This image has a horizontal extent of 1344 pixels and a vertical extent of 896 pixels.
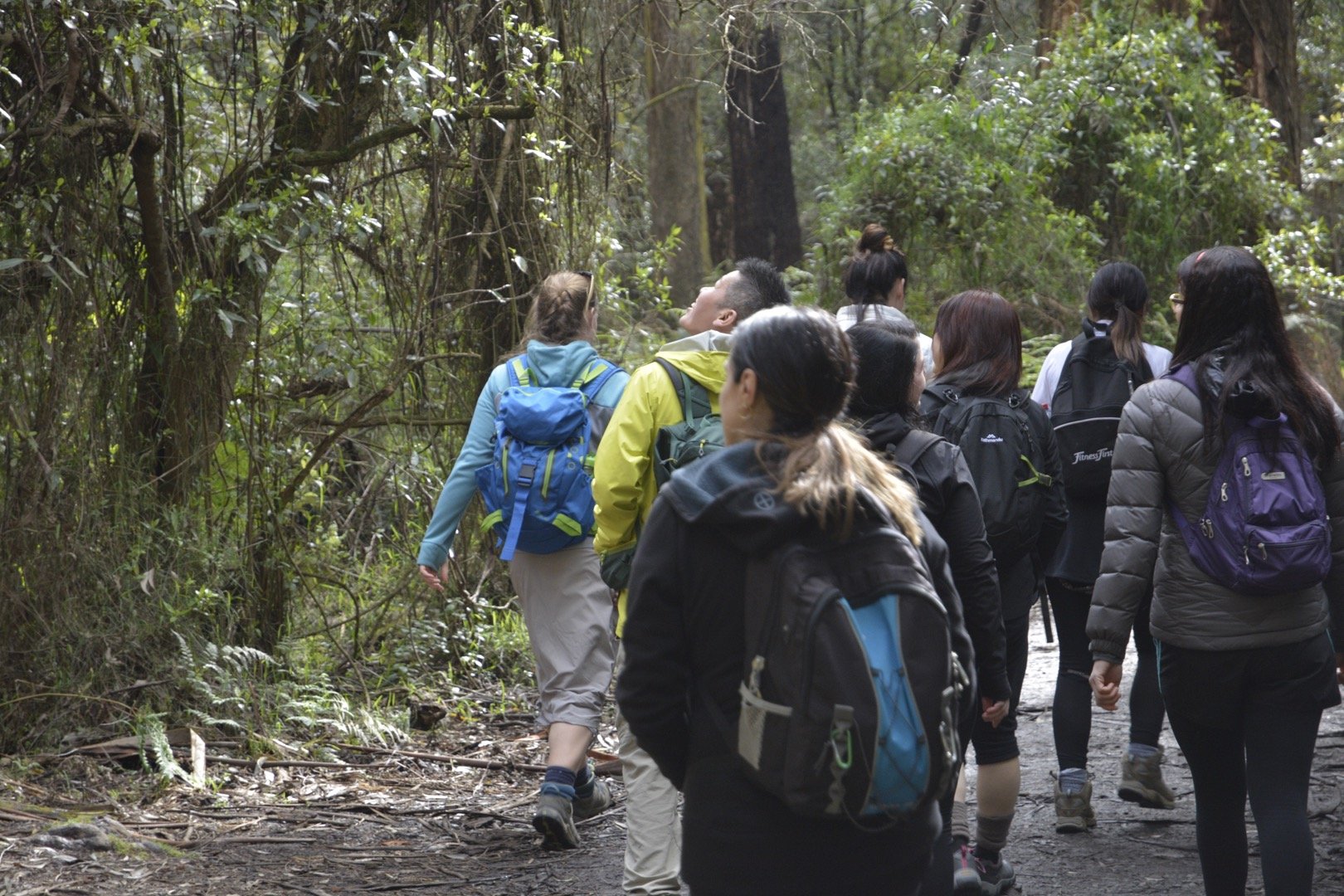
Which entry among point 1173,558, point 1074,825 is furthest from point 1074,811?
point 1173,558

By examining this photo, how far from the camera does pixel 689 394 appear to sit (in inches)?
163

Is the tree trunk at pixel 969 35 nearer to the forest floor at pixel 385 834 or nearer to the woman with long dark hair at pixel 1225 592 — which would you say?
the woman with long dark hair at pixel 1225 592

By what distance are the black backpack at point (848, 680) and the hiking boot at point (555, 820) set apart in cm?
284

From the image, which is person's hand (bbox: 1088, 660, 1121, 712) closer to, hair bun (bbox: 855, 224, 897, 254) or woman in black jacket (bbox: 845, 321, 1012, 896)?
woman in black jacket (bbox: 845, 321, 1012, 896)

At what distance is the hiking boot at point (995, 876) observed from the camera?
4.48 m

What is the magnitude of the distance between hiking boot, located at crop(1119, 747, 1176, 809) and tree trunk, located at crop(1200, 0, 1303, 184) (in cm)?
976

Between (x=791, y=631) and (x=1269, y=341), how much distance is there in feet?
6.73

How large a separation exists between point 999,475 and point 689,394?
1.05 meters

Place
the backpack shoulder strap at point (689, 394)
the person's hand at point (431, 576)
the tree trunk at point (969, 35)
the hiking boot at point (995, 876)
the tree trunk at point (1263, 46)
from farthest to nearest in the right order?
the tree trunk at point (1263, 46), the tree trunk at point (969, 35), the person's hand at point (431, 576), the hiking boot at point (995, 876), the backpack shoulder strap at point (689, 394)

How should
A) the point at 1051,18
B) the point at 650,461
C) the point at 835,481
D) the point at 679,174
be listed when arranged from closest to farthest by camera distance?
1. the point at 835,481
2. the point at 650,461
3. the point at 1051,18
4. the point at 679,174

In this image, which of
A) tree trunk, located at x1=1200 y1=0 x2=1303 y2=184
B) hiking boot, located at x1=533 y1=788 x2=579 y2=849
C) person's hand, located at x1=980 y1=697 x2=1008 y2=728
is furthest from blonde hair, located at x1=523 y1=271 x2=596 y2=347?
tree trunk, located at x1=1200 y1=0 x2=1303 y2=184

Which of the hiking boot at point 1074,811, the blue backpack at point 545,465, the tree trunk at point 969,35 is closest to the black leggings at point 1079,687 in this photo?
the hiking boot at point 1074,811

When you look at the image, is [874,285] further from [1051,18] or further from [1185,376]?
[1051,18]

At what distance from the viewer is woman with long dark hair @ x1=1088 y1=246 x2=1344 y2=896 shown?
354 cm
